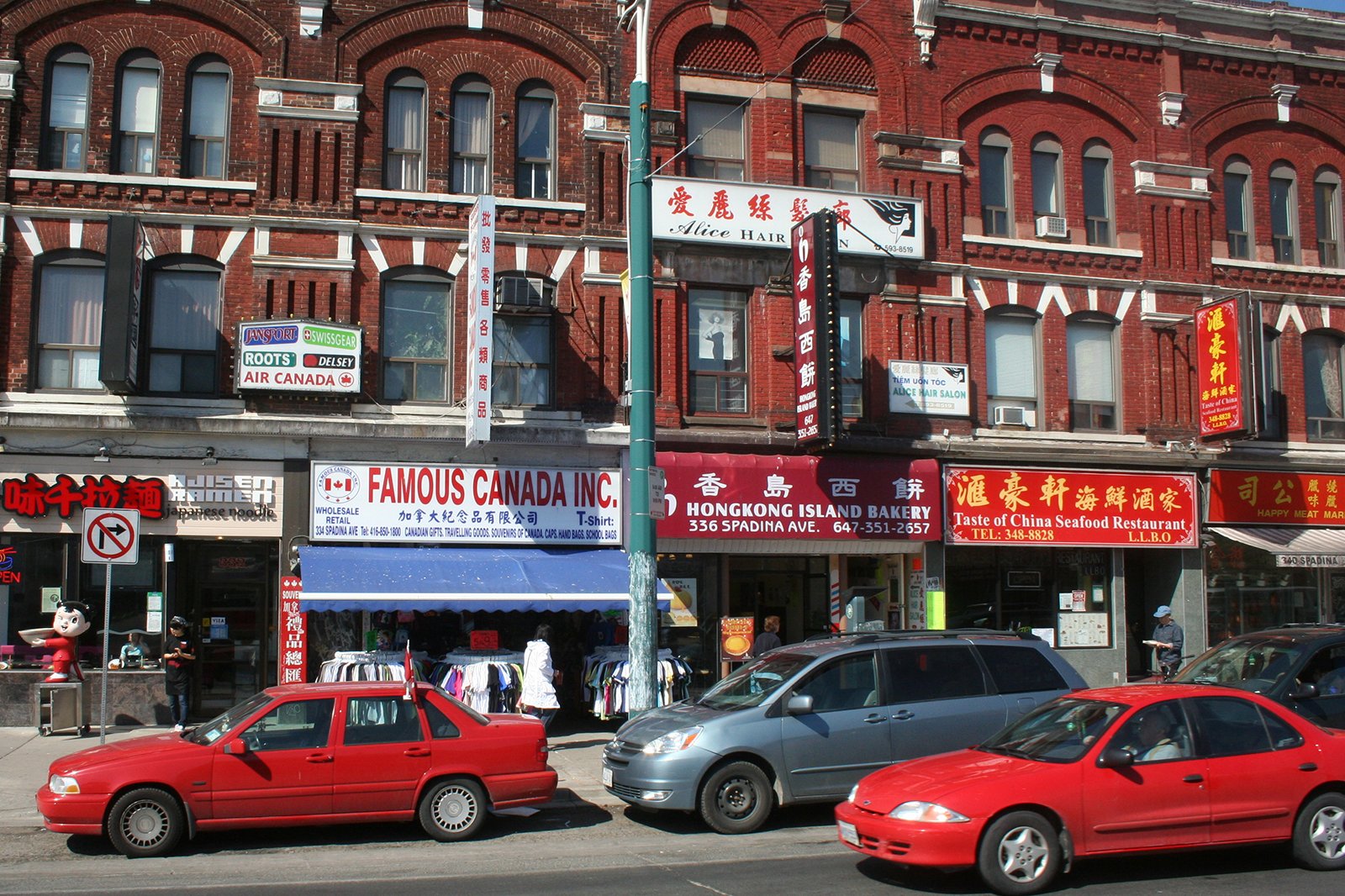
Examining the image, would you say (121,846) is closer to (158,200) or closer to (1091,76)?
(158,200)

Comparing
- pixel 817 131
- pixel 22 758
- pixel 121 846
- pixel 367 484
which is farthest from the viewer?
pixel 817 131

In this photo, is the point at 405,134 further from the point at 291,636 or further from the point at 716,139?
the point at 291,636

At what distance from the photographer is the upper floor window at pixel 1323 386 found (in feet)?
72.0

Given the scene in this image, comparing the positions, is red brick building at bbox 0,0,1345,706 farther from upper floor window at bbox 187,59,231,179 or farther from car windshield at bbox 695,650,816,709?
car windshield at bbox 695,650,816,709

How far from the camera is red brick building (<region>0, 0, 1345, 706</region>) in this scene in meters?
17.1

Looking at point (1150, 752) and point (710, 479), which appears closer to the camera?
point (1150, 752)

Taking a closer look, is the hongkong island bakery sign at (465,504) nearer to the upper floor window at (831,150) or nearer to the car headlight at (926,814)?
the upper floor window at (831,150)

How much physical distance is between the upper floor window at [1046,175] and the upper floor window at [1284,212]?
14.7ft

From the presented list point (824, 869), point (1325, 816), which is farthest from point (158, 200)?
point (1325, 816)

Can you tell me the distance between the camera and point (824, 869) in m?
9.17

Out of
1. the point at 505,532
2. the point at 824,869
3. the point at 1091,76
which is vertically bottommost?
the point at 824,869

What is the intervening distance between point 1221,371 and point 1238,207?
4.01m

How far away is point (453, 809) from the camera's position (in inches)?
410

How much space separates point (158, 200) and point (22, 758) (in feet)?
26.7
